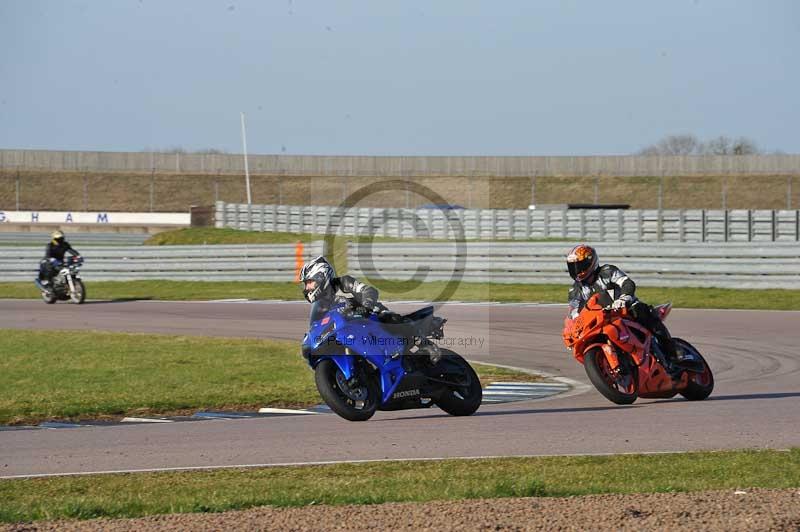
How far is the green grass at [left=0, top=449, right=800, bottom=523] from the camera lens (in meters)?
7.14

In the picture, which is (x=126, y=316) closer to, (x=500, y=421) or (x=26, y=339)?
(x=26, y=339)

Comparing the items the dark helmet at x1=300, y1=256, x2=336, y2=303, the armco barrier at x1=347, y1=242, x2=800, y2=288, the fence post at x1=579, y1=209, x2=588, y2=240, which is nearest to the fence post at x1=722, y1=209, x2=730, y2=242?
the fence post at x1=579, y1=209, x2=588, y2=240

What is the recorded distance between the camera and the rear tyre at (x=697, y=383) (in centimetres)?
1170

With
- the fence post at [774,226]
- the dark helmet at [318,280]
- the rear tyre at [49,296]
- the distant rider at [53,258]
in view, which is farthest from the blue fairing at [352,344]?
the fence post at [774,226]

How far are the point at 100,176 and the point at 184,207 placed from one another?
564 cm

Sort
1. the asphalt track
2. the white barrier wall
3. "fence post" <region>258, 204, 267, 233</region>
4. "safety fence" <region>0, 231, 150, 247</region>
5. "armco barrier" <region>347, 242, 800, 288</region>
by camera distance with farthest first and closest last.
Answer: the white barrier wall
"safety fence" <region>0, 231, 150, 247</region>
"fence post" <region>258, 204, 267, 233</region>
"armco barrier" <region>347, 242, 800, 288</region>
the asphalt track

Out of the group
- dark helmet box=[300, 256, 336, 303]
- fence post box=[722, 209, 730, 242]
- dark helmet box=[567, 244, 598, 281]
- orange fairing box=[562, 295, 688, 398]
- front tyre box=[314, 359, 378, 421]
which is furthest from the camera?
fence post box=[722, 209, 730, 242]

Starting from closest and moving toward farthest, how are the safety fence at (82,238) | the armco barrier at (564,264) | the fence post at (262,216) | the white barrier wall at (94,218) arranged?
the armco barrier at (564,264) → the fence post at (262,216) → the safety fence at (82,238) → the white barrier wall at (94,218)

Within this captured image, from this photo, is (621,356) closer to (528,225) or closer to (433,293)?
(433,293)

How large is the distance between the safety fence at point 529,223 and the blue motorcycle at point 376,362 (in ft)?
76.5

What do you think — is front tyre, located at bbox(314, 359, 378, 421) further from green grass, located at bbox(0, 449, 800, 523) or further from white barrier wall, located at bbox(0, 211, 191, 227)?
white barrier wall, located at bbox(0, 211, 191, 227)

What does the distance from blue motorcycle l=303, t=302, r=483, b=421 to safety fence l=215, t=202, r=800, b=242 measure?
23302mm

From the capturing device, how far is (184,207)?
6106cm

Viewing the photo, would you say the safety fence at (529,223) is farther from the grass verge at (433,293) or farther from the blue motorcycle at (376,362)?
the blue motorcycle at (376,362)
